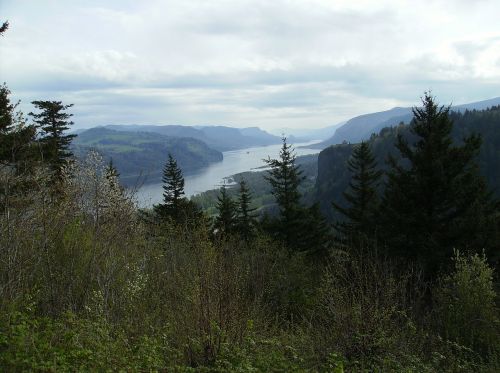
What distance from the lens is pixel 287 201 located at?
3073cm

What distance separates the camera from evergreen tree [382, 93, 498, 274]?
62.6 ft

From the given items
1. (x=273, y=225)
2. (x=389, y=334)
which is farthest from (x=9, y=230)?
(x=273, y=225)

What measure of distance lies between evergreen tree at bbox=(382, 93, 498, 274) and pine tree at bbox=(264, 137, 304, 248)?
10287 millimetres

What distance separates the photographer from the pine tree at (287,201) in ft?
100

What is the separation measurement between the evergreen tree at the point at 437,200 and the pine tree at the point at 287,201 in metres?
10.3

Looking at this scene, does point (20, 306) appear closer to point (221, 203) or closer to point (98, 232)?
point (98, 232)

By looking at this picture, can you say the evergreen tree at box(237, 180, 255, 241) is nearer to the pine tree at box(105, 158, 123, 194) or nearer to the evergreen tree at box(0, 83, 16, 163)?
the pine tree at box(105, 158, 123, 194)

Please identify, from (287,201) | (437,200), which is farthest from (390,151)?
(437,200)

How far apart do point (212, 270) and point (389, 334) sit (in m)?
5.94

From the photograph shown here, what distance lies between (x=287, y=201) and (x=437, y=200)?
1272 centimetres

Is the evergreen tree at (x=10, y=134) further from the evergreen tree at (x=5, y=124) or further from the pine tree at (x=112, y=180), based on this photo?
the pine tree at (x=112, y=180)

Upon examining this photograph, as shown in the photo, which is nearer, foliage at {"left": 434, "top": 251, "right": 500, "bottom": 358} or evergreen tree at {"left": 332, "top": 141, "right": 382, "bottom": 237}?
foliage at {"left": 434, "top": 251, "right": 500, "bottom": 358}

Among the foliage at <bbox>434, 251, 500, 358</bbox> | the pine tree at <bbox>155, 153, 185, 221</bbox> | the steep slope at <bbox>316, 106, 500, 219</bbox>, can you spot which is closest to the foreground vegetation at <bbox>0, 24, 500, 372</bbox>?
the foliage at <bbox>434, 251, 500, 358</bbox>

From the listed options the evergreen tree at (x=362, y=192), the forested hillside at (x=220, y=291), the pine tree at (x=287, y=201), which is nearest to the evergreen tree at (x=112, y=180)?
the forested hillside at (x=220, y=291)
